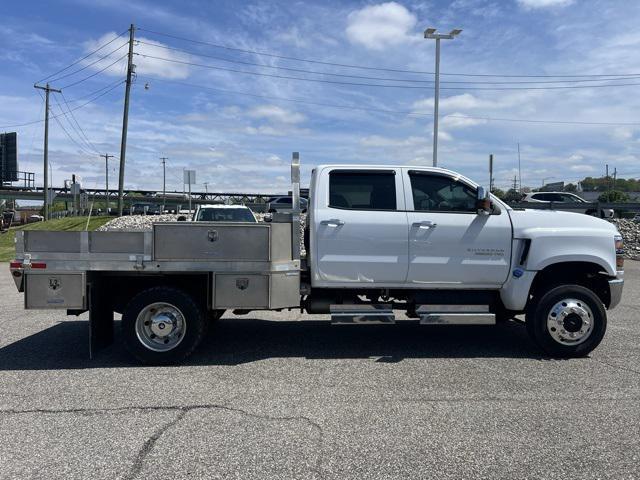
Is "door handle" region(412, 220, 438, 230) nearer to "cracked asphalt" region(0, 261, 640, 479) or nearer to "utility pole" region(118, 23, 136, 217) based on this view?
"cracked asphalt" region(0, 261, 640, 479)

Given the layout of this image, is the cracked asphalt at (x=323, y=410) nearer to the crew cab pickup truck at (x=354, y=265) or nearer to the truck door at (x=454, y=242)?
the crew cab pickup truck at (x=354, y=265)

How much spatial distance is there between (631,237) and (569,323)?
18252 mm

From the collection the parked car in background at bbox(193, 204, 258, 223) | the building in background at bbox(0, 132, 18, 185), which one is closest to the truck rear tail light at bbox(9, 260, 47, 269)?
the parked car in background at bbox(193, 204, 258, 223)

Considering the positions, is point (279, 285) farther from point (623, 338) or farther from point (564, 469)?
point (623, 338)

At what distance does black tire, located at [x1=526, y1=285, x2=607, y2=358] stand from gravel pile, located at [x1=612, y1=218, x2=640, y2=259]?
50.2ft

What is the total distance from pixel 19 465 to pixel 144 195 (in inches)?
4113

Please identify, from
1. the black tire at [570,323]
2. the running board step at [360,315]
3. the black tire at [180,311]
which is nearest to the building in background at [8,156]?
the black tire at [180,311]

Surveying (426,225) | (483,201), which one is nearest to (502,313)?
(483,201)

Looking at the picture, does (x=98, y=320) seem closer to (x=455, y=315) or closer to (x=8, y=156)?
(x=455, y=315)

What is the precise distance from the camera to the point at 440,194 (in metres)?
6.30

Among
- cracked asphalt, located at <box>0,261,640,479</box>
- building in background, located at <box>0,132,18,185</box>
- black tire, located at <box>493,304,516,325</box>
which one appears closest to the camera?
cracked asphalt, located at <box>0,261,640,479</box>

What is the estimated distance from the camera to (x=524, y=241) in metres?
6.15

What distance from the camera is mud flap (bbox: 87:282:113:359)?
5.83 metres

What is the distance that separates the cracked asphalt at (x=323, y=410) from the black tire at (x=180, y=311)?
0.15m
